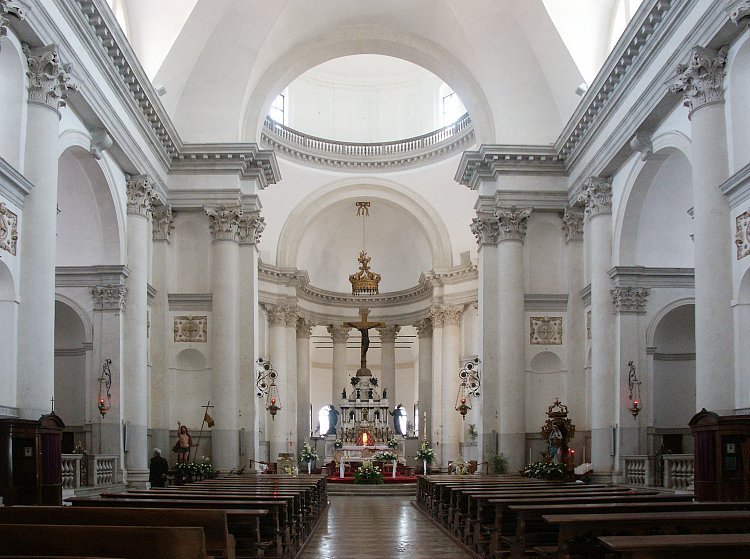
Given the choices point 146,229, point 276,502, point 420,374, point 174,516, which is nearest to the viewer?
point 174,516

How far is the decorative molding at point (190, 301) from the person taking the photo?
87.0 feet

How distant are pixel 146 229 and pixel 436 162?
1893cm

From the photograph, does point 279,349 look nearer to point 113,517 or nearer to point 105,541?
point 113,517

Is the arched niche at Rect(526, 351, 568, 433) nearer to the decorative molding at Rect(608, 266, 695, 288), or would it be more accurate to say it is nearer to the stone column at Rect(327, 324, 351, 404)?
the decorative molding at Rect(608, 266, 695, 288)

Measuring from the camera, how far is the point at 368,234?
46.2m

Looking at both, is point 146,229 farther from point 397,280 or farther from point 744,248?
point 397,280

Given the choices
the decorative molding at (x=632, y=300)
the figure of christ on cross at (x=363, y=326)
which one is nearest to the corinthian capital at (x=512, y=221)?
the decorative molding at (x=632, y=300)

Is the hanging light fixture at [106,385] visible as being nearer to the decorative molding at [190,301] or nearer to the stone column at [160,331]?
the stone column at [160,331]

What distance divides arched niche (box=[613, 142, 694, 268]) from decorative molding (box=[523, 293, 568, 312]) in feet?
12.5

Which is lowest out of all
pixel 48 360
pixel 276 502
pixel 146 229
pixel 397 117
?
pixel 276 502

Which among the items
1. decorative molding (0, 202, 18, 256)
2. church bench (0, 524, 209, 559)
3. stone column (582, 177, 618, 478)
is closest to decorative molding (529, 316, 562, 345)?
stone column (582, 177, 618, 478)

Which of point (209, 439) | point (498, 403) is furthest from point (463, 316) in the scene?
point (209, 439)

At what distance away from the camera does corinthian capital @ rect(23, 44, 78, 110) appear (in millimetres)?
15711

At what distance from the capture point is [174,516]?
8211 mm
